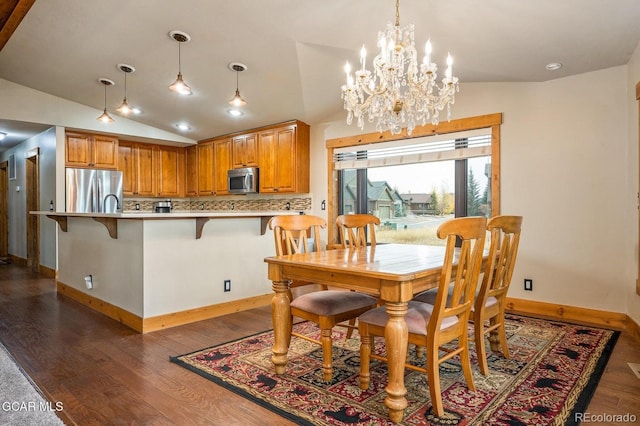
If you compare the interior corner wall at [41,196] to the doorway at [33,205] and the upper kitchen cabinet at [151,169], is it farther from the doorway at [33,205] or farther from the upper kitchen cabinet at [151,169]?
the upper kitchen cabinet at [151,169]

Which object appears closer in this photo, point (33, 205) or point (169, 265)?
point (169, 265)

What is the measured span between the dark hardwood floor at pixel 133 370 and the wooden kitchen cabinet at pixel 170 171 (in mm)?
3707

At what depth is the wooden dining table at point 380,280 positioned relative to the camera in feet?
6.07

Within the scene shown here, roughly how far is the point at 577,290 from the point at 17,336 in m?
4.86

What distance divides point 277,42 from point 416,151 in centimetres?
208

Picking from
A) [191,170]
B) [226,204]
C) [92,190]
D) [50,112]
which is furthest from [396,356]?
[191,170]

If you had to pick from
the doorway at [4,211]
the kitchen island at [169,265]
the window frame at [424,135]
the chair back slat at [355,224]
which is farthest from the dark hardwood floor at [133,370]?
the doorway at [4,211]

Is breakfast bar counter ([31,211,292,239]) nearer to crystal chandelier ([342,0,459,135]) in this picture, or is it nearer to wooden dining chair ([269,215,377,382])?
wooden dining chair ([269,215,377,382])

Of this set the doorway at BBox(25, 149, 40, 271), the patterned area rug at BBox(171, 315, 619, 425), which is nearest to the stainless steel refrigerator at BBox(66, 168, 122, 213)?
the doorway at BBox(25, 149, 40, 271)

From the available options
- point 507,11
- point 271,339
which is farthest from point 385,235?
point 507,11

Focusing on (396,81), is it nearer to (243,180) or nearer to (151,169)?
(243,180)

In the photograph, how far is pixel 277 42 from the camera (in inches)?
147

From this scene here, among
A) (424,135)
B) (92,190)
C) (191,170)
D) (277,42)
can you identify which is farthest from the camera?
(191,170)

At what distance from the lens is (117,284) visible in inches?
144
